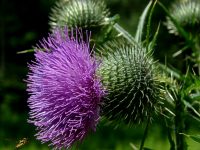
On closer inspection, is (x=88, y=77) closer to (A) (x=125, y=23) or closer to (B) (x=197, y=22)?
(B) (x=197, y=22)

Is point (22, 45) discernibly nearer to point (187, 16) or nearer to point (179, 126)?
point (187, 16)

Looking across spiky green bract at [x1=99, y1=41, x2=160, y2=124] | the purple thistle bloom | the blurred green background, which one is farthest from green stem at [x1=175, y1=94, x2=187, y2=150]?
the blurred green background

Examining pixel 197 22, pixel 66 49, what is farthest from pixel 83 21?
pixel 66 49

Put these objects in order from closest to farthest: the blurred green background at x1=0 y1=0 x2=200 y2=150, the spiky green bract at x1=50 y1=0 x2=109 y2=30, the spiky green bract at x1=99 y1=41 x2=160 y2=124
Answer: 1. the spiky green bract at x1=99 y1=41 x2=160 y2=124
2. the spiky green bract at x1=50 y1=0 x2=109 y2=30
3. the blurred green background at x1=0 y1=0 x2=200 y2=150

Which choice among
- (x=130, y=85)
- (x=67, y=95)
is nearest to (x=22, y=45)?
(x=130, y=85)

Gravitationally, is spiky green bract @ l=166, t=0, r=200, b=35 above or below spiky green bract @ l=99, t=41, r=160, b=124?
above

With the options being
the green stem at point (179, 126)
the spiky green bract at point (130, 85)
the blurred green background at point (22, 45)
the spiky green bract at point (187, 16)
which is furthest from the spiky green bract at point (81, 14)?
the blurred green background at point (22, 45)

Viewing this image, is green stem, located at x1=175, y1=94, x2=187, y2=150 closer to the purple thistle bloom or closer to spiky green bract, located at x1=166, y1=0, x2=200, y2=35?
the purple thistle bloom
